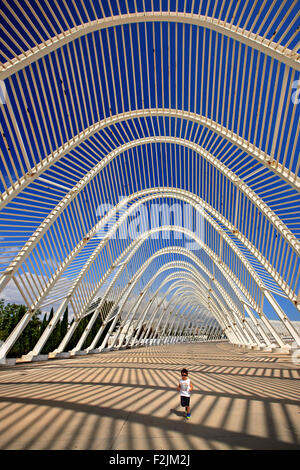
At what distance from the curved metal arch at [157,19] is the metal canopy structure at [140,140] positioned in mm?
41

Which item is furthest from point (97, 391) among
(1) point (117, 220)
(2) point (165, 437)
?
(1) point (117, 220)

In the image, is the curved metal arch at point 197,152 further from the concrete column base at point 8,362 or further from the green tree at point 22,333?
the green tree at point 22,333

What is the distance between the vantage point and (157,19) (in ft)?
32.5

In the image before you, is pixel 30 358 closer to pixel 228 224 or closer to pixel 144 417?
pixel 144 417

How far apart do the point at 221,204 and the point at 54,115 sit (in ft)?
39.0

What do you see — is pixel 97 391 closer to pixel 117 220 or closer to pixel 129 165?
pixel 129 165

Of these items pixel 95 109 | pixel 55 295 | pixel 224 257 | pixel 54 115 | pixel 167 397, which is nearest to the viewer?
pixel 167 397

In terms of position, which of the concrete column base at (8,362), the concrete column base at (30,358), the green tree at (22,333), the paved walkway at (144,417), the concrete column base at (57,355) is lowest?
the paved walkway at (144,417)

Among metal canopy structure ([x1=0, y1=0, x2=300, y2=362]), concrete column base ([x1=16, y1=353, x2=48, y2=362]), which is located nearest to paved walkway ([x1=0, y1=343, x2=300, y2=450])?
metal canopy structure ([x1=0, y1=0, x2=300, y2=362])

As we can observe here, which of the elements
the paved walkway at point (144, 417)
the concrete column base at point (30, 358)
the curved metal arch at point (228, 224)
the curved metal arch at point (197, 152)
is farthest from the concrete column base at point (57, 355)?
the paved walkway at point (144, 417)

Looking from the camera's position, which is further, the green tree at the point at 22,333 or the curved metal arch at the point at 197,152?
the green tree at the point at 22,333

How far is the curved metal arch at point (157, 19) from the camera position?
26.3ft

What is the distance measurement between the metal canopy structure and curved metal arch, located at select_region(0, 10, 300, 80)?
0.04 metres

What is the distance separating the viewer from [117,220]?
23.0 metres
